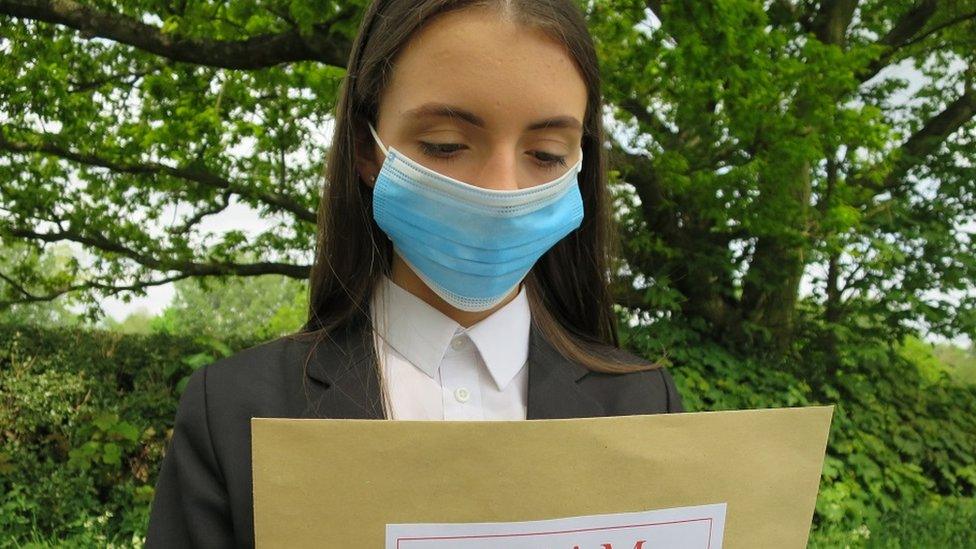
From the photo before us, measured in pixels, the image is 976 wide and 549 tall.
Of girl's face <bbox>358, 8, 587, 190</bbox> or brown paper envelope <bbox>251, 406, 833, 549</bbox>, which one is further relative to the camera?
girl's face <bbox>358, 8, 587, 190</bbox>

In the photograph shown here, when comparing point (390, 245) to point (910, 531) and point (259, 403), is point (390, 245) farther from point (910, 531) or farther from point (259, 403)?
point (910, 531)

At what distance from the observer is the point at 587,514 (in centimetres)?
105

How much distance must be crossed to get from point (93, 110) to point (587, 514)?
7.16m

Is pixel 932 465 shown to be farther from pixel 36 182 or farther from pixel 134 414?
pixel 36 182

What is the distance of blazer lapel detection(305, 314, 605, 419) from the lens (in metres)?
1.36

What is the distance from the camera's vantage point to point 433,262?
1.48m

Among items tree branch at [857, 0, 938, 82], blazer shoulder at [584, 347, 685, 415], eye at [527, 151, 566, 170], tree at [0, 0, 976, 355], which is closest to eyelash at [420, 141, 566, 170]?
eye at [527, 151, 566, 170]

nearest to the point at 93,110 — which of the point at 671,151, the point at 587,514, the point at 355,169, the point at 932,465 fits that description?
the point at 671,151

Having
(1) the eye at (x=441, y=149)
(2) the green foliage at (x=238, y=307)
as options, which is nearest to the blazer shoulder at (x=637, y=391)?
(1) the eye at (x=441, y=149)

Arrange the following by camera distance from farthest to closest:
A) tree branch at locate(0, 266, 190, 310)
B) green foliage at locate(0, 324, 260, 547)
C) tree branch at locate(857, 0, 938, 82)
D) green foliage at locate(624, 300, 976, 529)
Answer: tree branch at locate(0, 266, 190, 310)
tree branch at locate(857, 0, 938, 82)
green foliage at locate(624, 300, 976, 529)
green foliage at locate(0, 324, 260, 547)

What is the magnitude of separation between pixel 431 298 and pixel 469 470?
1.80ft

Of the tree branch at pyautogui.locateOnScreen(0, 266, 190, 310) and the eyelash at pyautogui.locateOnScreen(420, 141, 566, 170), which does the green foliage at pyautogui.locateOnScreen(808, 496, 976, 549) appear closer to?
the eyelash at pyautogui.locateOnScreen(420, 141, 566, 170)

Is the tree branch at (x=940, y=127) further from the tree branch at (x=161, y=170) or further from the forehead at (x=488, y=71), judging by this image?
the forehead at (x=488, y=71)

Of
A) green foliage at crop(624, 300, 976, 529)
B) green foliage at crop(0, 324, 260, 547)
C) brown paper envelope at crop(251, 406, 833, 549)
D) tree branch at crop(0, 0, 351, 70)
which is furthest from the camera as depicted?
green foliage at crop(624, 300, 976, 529)
